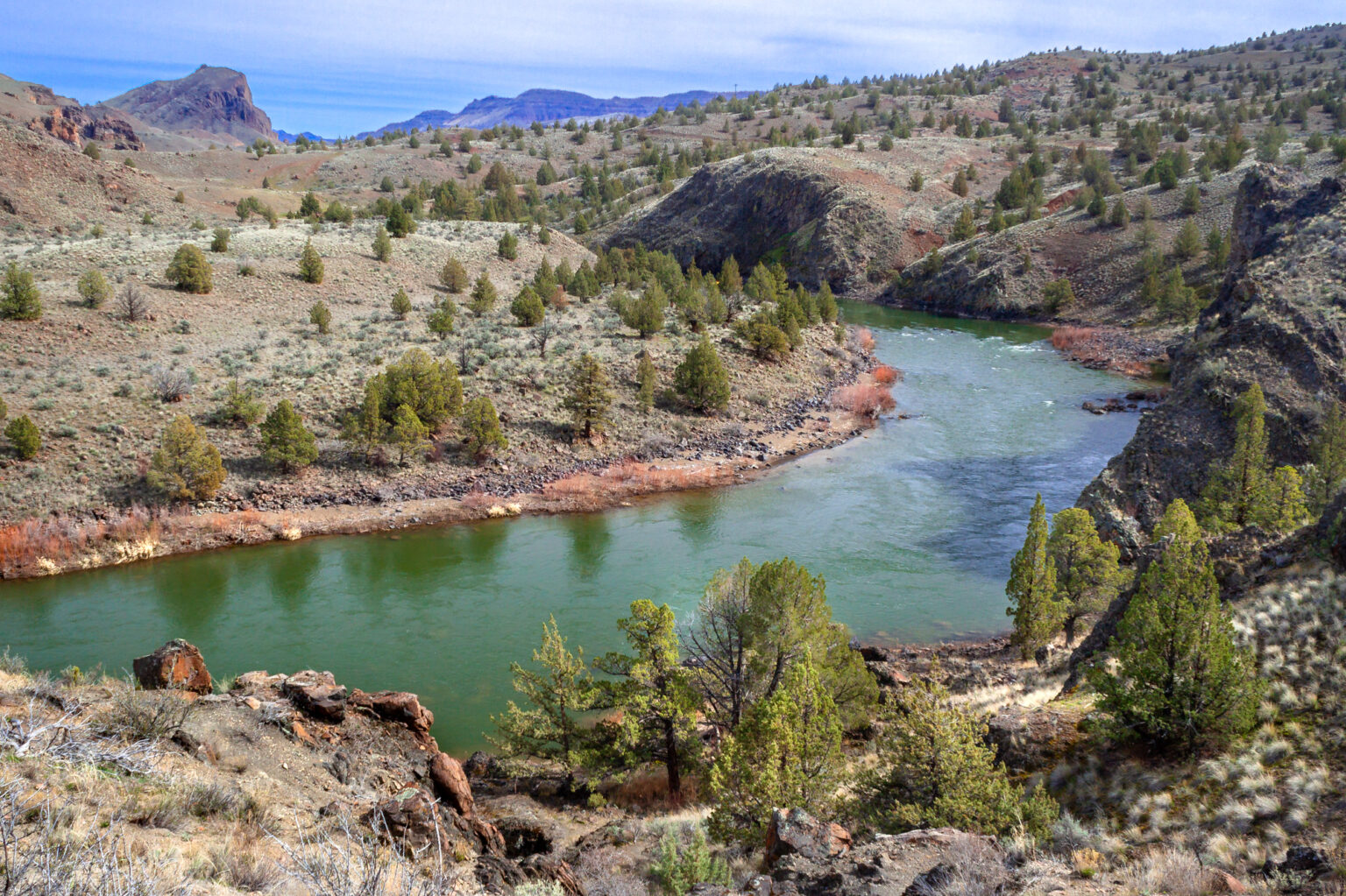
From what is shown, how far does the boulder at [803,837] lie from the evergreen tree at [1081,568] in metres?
11.2

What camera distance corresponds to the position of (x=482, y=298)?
41594 millimetres

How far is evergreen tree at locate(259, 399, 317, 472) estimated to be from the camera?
26.0m

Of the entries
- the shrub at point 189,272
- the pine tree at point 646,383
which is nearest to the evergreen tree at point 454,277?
the shrub at point 189,272

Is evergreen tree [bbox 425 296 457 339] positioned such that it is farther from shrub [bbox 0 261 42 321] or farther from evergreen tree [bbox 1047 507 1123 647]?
evergreen tree [bbox 1047 507 1123 647]

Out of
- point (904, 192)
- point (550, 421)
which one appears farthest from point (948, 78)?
point (550, 421)

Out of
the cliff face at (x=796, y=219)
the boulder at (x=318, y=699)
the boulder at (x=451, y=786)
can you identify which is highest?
the cliff face at (x=796, y=219)

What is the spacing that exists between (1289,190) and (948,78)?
168901 millimetres

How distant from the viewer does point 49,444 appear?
968 inches

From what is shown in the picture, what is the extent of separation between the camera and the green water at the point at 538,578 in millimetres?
18203

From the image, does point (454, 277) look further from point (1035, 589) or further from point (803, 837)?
point (803, 837)

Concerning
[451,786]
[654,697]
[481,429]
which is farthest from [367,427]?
[654,697]

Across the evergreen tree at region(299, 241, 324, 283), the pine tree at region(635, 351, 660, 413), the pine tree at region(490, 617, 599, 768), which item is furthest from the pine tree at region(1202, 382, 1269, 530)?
the evergreen tree at region(299, 241, 324, 283)

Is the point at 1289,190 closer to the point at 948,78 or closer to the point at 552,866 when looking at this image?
the point at 552,866

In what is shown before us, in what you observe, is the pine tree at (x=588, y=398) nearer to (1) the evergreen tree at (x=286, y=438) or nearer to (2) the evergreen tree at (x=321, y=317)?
(1) the evergreen tree at (x=286, y=438)
